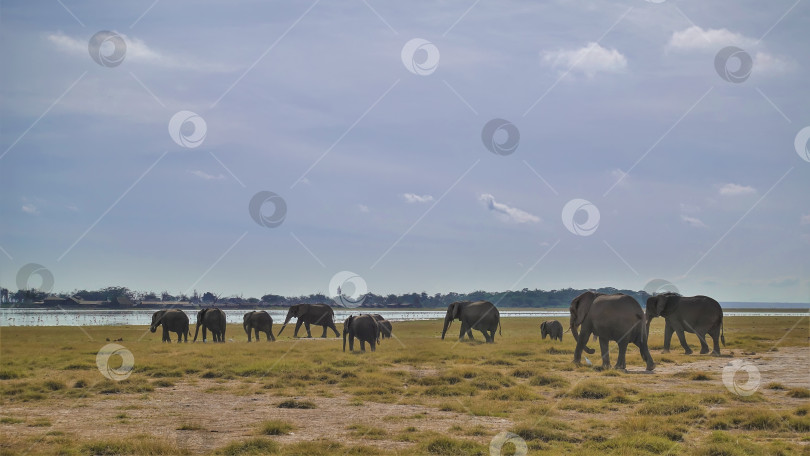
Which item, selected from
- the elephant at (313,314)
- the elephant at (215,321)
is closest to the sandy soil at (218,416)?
the elephant at (215,321)

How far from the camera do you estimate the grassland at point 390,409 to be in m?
13.1

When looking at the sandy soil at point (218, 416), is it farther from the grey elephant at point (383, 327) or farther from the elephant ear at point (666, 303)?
the grey elephant at point (383, 327)

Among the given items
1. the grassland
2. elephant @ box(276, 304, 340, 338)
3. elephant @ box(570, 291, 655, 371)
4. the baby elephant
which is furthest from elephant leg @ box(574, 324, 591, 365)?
elephant @ box(276, 304, 340, 338)

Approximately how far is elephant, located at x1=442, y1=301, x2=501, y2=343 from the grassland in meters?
15.0

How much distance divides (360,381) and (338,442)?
966cm

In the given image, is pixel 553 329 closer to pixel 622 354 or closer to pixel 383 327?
pixel 383 327

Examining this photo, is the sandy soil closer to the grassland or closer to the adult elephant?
the grassland

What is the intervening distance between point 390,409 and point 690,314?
2235 cm

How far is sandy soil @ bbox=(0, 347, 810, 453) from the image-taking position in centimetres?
1451

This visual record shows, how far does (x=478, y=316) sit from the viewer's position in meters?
45.6

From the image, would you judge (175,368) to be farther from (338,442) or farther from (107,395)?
(338,442)

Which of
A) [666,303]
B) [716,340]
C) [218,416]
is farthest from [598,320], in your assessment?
[218,416]

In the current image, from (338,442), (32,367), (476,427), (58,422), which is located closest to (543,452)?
(476,427)

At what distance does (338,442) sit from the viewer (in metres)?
13.4
